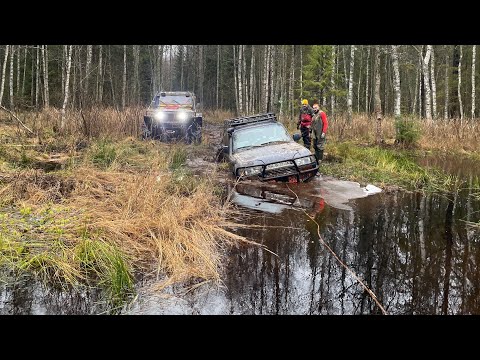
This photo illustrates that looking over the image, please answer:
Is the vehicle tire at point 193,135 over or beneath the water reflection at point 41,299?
over

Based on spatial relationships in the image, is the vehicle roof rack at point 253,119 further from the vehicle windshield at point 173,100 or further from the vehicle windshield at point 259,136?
the vehicle windshield at point 173,100

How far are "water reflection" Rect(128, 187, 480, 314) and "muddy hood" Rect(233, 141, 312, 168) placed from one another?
214 cm

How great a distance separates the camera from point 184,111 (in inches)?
630

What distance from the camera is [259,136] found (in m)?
10.4

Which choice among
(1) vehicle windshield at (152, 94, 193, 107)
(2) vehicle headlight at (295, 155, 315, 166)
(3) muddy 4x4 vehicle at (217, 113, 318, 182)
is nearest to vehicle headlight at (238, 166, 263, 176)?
(3) muddy 4x4 vehicle at (217, 113, 318, 182)

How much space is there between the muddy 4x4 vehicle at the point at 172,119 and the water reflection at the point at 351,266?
9686 mm

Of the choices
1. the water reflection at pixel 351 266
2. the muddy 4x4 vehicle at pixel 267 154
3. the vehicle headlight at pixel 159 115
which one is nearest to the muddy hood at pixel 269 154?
the muddy 4x4 vehicle at pixel 267 154

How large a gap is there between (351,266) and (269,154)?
4840mm

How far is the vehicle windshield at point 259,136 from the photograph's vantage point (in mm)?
10203

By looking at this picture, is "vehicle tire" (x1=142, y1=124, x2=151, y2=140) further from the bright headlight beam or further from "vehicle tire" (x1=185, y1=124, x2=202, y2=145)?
"vehicle tire" (x1=185, y1=124, x2=202, y2=145)

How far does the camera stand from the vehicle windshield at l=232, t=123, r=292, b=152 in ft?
33.5

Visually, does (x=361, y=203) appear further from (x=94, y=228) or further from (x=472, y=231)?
(x=94, y=228)

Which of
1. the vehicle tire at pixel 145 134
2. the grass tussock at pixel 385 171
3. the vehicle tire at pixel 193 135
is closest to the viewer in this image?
the grass tussock at pixel 385 171

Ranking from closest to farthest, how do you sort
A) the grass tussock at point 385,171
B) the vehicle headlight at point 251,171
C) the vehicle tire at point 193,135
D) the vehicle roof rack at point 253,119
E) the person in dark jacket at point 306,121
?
the vehicle headlight at point 251,171, the grass tussock at point 385,171, the vehicle roof rack at point 253,119, the person in dark jacket at point 306,121, the vehicle tire at point 193,135
